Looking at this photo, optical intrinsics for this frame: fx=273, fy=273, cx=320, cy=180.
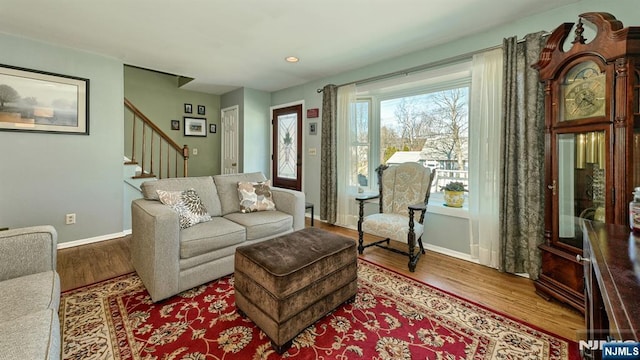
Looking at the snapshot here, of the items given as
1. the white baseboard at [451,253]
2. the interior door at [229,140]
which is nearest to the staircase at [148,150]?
the interior door at [229,140]

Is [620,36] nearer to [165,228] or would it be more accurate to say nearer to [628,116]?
[628,116]

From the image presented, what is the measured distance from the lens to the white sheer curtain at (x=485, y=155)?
2.59 meters

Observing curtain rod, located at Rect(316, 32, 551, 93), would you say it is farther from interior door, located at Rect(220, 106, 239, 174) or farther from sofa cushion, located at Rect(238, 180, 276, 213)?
interior door, located at Rect(220, 106, 239, 174)

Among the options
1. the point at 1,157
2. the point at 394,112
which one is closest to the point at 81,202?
the point at 1,157

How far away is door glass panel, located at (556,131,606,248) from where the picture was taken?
6.12 feet

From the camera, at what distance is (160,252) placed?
6.47 ft

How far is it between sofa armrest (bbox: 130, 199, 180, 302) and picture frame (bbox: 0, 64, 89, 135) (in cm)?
209

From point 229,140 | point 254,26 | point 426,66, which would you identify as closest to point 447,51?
point 426,66

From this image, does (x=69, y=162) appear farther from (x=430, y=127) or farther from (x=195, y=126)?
(x=430, y=127)

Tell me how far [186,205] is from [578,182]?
316cm

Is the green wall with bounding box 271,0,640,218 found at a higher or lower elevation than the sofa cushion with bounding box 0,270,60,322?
higher

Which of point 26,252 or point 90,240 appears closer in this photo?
point 26,252

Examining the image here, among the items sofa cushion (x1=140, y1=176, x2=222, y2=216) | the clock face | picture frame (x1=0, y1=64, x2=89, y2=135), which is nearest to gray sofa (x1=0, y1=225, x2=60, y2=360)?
sofa cushion (x1=140, y1=176, x2=222, y2=216)

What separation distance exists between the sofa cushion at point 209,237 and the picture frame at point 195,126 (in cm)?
363
